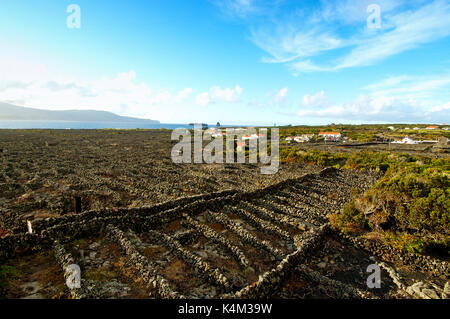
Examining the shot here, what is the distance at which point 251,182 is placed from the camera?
2602 cm

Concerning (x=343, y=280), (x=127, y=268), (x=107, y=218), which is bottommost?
(x=343, y=280)

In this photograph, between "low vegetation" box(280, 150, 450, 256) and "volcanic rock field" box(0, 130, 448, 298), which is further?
"low vegetation" box(280, 150, 450, 256)

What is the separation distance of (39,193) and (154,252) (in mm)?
15213

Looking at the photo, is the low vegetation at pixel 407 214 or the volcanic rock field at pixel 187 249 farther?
the low vegetation at pixel 407 214

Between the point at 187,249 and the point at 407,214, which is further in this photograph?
the point at 407,214

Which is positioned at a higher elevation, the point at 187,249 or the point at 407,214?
the point at 407,214

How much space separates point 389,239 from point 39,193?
1025 inches
